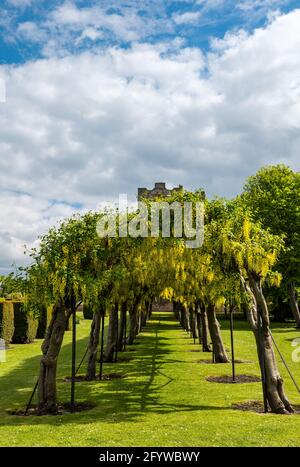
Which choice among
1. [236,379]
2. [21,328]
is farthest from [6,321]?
[236,379]

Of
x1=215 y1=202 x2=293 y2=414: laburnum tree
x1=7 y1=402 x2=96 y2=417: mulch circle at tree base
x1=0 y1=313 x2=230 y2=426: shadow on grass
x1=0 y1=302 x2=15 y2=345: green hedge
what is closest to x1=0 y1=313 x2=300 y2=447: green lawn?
x1=0 y1=313 x2=230 y2=426: shadow on grass

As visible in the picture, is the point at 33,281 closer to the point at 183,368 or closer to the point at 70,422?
the point at 70,422

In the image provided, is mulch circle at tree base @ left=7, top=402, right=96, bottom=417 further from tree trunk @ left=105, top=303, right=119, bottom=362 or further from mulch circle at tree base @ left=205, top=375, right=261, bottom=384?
tree trunk @ left=105, top=303, right=119, bottom=362

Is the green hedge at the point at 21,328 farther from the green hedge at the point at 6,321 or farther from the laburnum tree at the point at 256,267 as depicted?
the laburnum tree at the point at 256,267

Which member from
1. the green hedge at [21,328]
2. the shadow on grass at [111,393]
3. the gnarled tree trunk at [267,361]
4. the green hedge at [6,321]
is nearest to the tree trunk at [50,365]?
the shadow on grass at [111,393]

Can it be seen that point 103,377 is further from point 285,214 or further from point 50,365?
point 285,214

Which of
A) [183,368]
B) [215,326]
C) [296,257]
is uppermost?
[296,257]

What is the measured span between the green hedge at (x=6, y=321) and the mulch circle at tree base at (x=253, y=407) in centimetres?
2044

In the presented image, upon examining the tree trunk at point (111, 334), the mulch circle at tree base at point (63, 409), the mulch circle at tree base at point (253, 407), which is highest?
the tree trunk at point (111, 334)

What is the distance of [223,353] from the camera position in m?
21.9

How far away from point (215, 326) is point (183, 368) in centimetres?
310

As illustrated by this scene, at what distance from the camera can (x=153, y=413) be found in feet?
38.8

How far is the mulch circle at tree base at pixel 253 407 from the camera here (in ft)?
39.5
